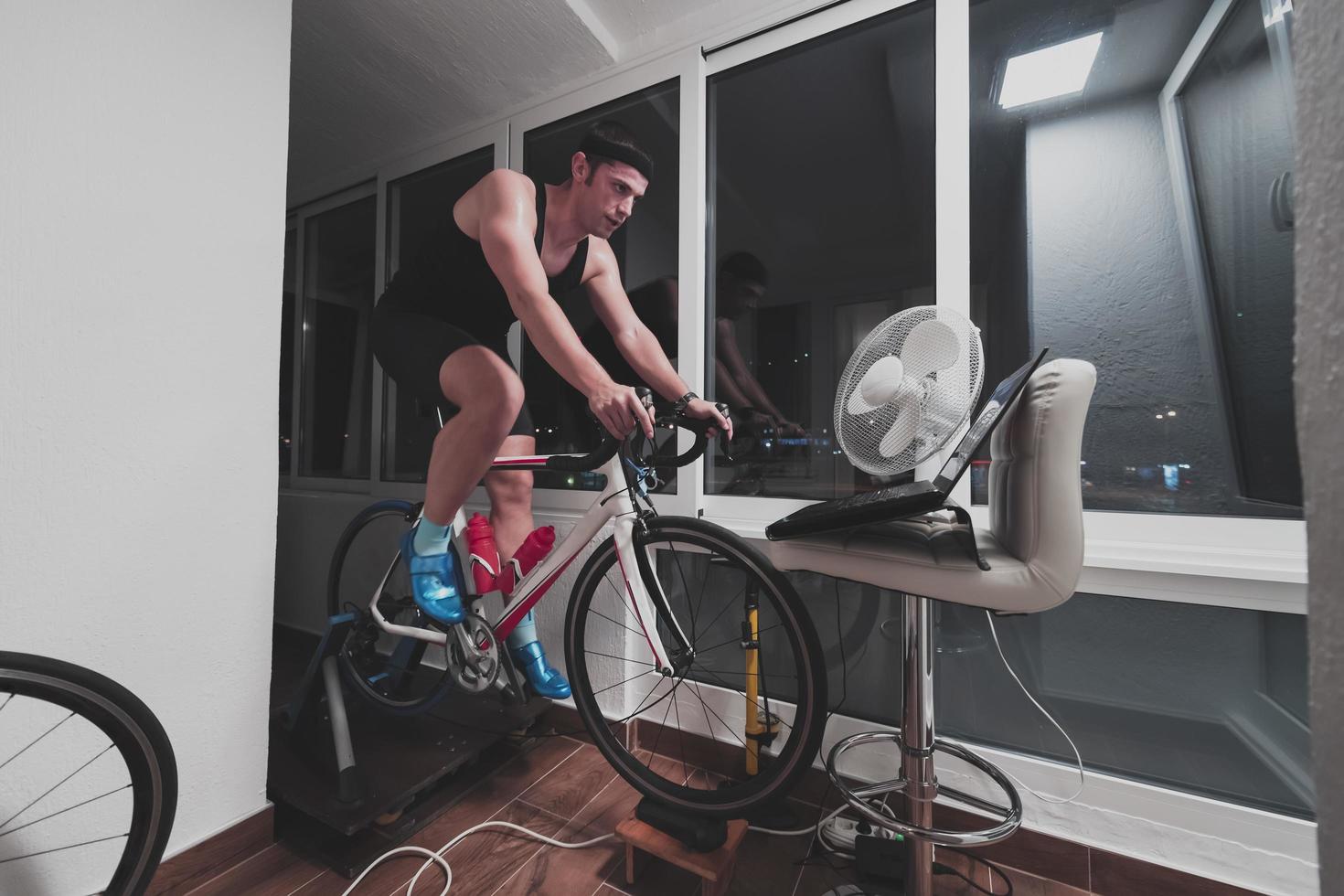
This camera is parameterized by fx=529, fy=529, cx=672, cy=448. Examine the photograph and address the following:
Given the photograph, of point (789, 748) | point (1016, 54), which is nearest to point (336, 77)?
point (1016, 54)

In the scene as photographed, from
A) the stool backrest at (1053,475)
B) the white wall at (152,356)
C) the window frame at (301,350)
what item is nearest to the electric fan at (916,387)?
the stool backrest at (1053,475)

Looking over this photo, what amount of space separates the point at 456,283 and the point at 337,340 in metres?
1.71

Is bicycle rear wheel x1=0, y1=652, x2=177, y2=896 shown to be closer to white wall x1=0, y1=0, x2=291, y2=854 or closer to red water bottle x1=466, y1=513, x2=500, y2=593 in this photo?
white wall x1=0, y1=0, x2=291, y2=854

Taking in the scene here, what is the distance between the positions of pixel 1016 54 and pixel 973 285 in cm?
65

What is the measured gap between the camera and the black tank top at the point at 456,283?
1.66 metres

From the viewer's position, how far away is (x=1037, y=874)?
1.30m

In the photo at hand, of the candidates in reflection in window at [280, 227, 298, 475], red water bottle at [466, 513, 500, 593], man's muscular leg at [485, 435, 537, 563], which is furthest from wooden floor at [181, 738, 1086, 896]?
reflection in window at [280, 227, 298, 475]

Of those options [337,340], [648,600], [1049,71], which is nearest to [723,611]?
[648,600]

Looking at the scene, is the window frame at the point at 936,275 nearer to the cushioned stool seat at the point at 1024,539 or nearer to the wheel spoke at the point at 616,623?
the wheel spoke at the point at 616,623

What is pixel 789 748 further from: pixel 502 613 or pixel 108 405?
pixel 108 405

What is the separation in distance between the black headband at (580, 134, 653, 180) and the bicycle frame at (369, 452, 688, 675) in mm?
1061

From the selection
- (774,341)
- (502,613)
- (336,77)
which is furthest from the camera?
(336,77)

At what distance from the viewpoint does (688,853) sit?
1.21 metres

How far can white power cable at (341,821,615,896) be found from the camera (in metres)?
1.24
